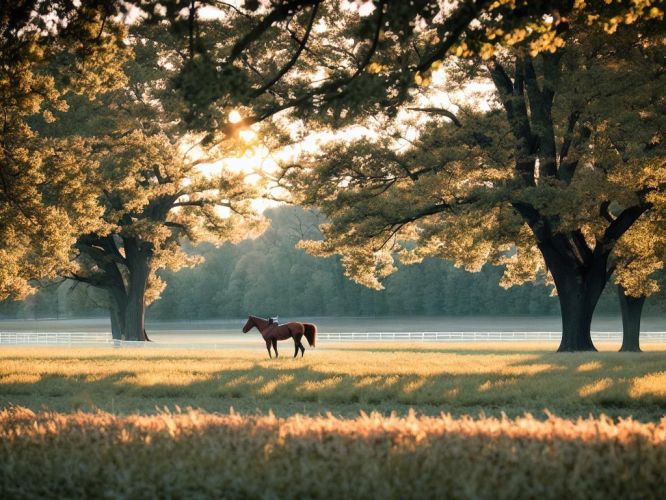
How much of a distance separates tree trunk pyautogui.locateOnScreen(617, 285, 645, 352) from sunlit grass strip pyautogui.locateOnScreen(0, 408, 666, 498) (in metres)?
38.7

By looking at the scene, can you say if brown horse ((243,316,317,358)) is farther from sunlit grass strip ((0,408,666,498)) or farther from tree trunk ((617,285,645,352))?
tree trunk ((617,285,645,352))

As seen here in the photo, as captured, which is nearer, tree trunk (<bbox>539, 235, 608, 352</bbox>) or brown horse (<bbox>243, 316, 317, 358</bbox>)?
brown horse (<bbox>243, 316, 317, 358</bbox>)

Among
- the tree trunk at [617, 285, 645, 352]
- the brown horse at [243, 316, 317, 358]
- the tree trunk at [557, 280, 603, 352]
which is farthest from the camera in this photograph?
the tree trunk at [617, 285, 645, 352]

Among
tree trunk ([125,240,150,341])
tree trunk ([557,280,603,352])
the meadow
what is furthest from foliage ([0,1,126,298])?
tree trunk ([557,280,603,352])

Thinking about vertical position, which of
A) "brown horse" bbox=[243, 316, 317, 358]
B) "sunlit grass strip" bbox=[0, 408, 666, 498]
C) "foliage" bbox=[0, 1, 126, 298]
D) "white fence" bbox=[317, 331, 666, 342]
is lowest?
"white fence" bbox=[317, 331, 666, 342]

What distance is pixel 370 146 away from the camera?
31578 millimetres

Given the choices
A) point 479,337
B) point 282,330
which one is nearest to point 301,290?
point 479,337

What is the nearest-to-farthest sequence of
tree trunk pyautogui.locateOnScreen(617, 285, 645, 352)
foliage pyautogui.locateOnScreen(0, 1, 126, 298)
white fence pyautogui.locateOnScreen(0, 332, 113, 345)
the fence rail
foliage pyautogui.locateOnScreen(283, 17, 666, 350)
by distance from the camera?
foliage pyautogui.locateOnScreen(0, 1, 126, 298), foliage pyautogui.locateOnScreen(283, 17, 666, 350), tree trunk pyautogui.locateOnScreen(617, 285, 645, 352), white fence pyautogui.locateOnScreen(0, 332, 113, 345), the fence rail

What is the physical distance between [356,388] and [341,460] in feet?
38.6

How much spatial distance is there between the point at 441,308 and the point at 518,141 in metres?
86.1

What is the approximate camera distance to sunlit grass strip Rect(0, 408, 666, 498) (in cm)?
711

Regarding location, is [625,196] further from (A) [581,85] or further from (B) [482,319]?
(B) [482,319]

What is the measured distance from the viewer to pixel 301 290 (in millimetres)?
122750

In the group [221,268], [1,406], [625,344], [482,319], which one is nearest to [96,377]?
[1,406]
